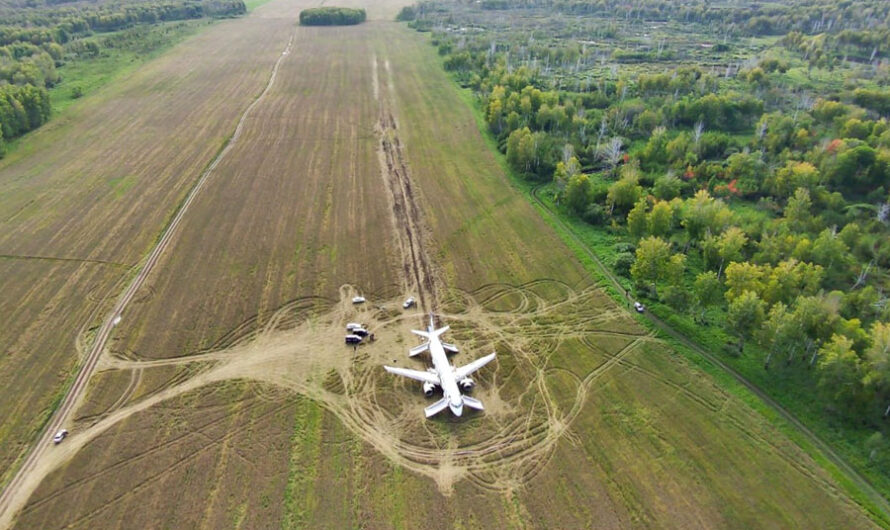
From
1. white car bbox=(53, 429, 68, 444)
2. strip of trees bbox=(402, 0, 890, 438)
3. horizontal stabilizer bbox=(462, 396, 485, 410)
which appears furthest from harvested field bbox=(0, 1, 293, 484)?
strip of trees bbox=(402, 0, 890, 438)

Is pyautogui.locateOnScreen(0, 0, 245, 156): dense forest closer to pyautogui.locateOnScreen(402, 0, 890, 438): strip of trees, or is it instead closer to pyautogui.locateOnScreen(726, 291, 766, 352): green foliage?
pyautogui.locateOnScreen(402, 0, 890, 438): strip of trees

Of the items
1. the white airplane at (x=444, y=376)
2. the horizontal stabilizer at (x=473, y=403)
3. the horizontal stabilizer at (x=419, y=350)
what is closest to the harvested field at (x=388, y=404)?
the horizontal stabilizer at (x=419, y=350)

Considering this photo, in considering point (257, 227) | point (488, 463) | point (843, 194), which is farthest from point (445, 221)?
point (843, 194)

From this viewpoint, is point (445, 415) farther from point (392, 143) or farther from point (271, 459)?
point (392, 143)

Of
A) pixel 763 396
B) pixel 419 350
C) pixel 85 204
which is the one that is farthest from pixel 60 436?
pixel 763 396

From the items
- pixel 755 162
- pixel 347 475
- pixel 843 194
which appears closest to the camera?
pixel 347 475

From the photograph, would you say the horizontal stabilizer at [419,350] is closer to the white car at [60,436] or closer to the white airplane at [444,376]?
the white airplane at [444,376]
